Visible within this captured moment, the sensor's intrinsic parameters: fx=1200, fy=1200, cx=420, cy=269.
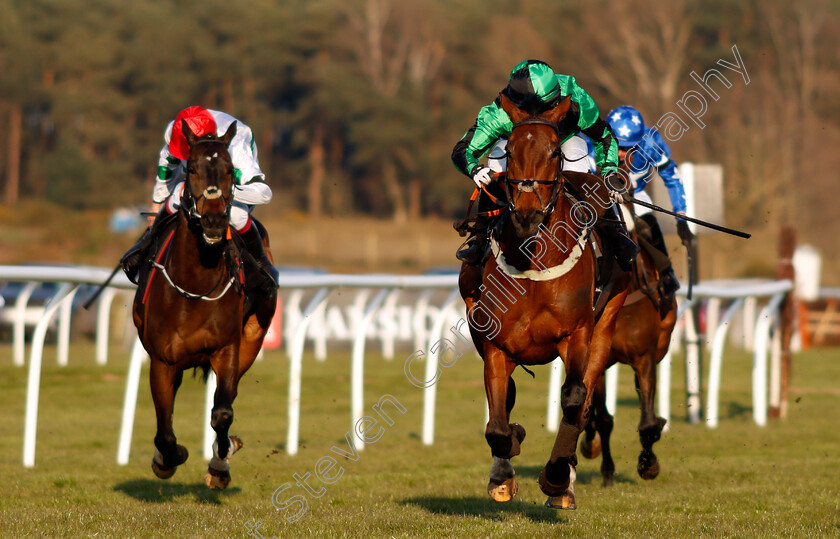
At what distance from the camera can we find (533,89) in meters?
5.21

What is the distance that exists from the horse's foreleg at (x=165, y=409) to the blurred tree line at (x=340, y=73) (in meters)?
35.1

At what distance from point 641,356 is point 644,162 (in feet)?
4.17

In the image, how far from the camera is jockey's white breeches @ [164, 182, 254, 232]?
6098 mm

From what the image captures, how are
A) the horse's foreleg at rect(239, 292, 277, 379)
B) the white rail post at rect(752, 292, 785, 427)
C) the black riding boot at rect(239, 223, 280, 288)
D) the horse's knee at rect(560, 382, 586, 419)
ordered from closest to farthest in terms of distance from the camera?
the horse's knee at rect(560, 382, 586, 419) < the black riding boot at rect(239, 223, 280, 288) < the horse's foreleg at rect(239, 292, 277, 379) < the white rail post at rect(752, 292, 785, 427)

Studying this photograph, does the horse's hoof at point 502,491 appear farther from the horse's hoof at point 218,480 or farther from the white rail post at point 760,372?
the white rail post at point 760,372

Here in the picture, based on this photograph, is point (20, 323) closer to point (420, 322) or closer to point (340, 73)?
point (420, 322)

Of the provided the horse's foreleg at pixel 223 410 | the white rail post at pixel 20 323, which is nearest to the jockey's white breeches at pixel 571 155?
the horse's foreleg at pixel 223 410

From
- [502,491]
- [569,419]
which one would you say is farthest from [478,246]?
[502,491]

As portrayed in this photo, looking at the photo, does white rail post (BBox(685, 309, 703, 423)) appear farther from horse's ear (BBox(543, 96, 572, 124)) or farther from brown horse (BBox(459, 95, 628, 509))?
horse's ear (BBox(543, 96, 572, 124))


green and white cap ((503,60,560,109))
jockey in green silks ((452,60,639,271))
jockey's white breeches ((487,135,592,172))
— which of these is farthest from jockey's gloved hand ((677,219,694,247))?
green and white cap ((503,60,560,109))

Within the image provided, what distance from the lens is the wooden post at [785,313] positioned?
11.2 meters

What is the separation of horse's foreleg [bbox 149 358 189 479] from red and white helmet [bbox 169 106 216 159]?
41.3 inches

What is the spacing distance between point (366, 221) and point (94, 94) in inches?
438

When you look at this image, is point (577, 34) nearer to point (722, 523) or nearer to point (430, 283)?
point (430, 283)
